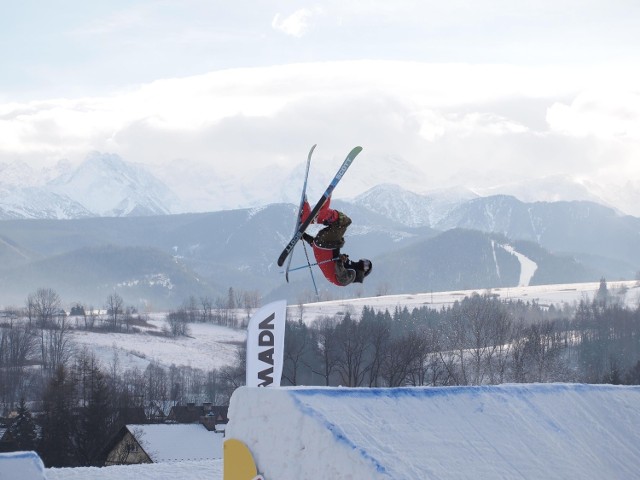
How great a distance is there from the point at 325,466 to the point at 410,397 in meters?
2.00

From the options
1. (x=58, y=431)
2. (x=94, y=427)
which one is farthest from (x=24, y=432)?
(x=94, y=427)

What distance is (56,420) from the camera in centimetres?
6719

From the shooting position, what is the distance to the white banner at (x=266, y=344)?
1672 centimetres

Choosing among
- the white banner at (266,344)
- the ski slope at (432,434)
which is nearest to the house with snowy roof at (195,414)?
the white banner at (266,344)

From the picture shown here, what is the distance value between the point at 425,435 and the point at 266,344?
337 cm

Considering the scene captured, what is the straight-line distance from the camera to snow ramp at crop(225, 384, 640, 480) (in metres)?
13.6

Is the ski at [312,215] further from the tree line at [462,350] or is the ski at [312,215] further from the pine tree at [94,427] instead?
the tree line at [462,350]

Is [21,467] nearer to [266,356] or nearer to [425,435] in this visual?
[266,356]

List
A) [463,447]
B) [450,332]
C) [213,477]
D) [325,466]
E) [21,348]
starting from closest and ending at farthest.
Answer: [325,466], [463,447], [213,477], [450,332], [21,348]

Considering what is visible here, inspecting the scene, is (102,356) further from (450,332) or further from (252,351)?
(252,351)

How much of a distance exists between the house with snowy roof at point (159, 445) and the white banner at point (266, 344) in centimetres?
4763

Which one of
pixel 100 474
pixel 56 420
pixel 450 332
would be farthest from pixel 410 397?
pixel 450 332

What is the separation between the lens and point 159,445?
66.6 metres

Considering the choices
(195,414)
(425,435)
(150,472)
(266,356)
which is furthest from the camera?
(195,414)
